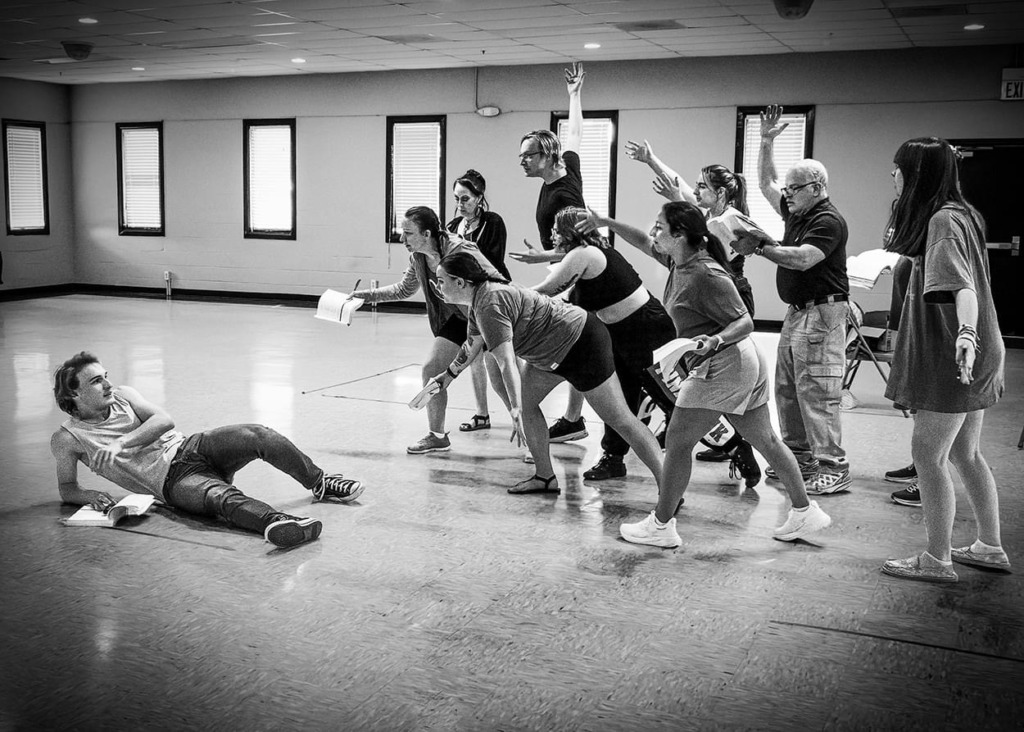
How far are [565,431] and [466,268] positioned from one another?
6.36ft

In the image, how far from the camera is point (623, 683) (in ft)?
8.96

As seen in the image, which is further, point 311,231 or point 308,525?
point 311,231

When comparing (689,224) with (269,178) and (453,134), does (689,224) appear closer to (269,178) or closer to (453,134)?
(453,134)

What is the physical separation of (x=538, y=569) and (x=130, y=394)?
1.85 metres

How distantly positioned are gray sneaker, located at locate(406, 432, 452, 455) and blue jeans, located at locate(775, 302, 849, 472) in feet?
6.01

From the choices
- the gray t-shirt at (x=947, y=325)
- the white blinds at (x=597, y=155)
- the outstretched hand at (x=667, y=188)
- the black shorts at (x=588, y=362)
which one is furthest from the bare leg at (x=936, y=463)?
the white blinds at (x=597, y=155)

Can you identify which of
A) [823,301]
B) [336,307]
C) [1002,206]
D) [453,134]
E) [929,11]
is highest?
[929,11]

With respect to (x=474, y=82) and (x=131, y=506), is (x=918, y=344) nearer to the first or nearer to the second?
(x=131, y=506)

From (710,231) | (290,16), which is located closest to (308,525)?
(710,231)

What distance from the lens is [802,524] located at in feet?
12.9

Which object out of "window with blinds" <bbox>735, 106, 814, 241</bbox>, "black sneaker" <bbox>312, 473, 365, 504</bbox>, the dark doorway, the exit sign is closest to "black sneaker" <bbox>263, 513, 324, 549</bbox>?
"black sneaker" <bbox>312, 473, 365, 504</bbox>

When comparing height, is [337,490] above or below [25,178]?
below

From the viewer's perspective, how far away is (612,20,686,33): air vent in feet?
32.2

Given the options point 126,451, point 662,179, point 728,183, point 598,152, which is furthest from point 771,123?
point 598,152
